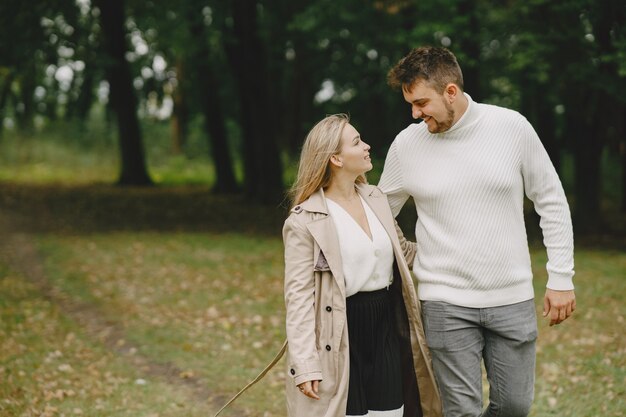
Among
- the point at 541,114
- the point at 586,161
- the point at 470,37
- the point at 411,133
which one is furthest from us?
the point at 541,114

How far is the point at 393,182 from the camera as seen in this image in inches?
A: 165

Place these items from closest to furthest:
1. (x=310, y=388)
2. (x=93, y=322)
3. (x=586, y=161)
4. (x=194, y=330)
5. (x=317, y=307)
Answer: (x=310, y=388) → (x=317, y=307) → (x=194, y=330) → (x=93, y=322) → (x=586, y=161)

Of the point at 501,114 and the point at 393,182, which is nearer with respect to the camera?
the point at 501,114

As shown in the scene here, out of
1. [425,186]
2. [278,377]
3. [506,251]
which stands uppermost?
[425,186]

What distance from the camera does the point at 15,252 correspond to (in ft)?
46.6

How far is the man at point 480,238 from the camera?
3.81 meters

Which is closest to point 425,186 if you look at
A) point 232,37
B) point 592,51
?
point 592,51

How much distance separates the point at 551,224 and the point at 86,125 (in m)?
33.8

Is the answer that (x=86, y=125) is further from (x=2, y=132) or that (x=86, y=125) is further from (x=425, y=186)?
(x=425, y=186)

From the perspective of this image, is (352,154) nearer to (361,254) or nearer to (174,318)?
(361,254)

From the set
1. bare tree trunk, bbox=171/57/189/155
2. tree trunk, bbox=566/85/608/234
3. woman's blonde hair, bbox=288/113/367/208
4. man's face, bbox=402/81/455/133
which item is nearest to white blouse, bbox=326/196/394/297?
woman's blonde hair, bbox=288/113/367/208

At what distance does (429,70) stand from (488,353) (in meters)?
1.43

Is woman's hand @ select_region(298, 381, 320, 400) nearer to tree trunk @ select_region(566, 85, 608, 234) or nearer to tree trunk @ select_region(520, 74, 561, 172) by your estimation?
tree trunk @ select_region(566, 85, 608, 234)

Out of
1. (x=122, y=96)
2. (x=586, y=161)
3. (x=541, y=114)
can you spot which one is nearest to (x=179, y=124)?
(x=122, y=96)
